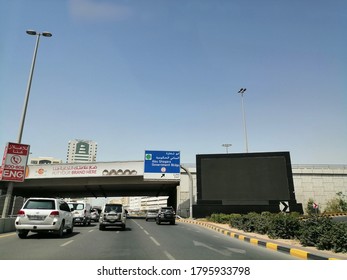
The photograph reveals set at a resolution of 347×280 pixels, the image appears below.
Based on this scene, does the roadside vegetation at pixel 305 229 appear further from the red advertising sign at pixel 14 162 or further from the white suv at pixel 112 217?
the red advertising sign at pixel 14 162

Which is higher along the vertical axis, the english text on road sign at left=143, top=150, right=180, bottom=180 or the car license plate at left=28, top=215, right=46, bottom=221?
the english text on road sign at left=143, top=150, right=180, bottom=180

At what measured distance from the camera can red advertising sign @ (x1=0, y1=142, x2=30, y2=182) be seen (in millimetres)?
15633

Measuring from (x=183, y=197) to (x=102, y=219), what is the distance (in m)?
29.5

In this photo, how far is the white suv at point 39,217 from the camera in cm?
1222

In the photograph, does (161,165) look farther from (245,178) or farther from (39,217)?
(39,217)

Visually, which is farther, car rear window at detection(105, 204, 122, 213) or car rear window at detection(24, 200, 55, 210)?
car rear window at detection(105, 204, 122, 213)

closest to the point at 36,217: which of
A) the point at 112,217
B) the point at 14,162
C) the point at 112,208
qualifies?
the point at 14,162

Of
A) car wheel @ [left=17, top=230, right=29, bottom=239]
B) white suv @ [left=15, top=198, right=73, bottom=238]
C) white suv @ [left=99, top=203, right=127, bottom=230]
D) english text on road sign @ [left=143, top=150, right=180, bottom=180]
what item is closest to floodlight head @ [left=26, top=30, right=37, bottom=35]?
white suv @ [left=15, top=198, right=73, bottom=238]

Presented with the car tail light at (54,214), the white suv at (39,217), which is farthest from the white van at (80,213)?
the car tail light at (54,214)

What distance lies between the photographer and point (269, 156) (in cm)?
3509

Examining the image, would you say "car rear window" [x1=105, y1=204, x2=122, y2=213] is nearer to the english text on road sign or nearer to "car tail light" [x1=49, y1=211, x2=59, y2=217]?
"car tail light" [x1=49, y1=211, x2=59, y2=217]

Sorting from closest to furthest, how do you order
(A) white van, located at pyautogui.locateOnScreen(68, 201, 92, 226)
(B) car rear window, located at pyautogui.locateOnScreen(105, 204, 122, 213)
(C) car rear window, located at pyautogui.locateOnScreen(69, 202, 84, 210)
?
(B) car rear window, located at pyautogui.locateOnScreen(105, 204, 122, 213) < (A) white van, located at pyautogui.locateOnScreen(68, 201, 92, 226) < (C) car rear window, located at pyautogui.locateOnScreen(69, 202, 84, 210)

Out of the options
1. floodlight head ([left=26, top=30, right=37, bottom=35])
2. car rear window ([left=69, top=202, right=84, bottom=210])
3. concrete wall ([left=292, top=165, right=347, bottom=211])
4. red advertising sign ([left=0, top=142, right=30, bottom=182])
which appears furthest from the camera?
concrete wall ([left=292, top=165, right=347, bottom=211])
